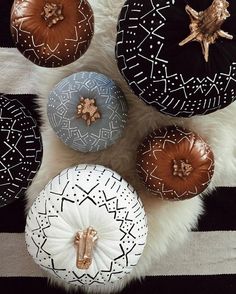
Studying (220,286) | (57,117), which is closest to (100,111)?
(57,117)

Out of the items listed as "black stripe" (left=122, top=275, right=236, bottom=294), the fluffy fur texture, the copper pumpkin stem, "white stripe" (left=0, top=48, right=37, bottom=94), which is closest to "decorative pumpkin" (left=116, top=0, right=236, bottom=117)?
the copper pumpkin stem

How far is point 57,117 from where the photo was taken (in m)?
0.82

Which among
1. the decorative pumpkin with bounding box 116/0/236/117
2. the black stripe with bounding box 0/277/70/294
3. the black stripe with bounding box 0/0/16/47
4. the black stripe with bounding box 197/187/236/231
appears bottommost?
the black stripe with bounding box 0/277/70/294

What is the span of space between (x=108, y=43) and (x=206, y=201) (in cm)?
32

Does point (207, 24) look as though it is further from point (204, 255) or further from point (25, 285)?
point (25, 285)

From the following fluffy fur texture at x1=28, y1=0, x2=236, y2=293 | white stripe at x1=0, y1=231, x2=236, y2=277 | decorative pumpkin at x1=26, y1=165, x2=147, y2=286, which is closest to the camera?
decorative pumpkin at x1=26, y1=165, x2=147, y2=286

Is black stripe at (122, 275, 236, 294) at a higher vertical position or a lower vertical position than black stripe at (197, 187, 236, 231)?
lower

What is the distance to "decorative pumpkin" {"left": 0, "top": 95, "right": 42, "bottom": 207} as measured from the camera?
0.72m

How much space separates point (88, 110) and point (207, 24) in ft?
0.70

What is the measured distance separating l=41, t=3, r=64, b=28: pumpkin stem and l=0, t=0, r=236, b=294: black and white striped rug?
235 millimetres

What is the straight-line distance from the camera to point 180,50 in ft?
2.29

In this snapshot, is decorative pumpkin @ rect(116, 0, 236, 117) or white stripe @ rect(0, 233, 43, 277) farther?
white stripe @ rect(0, 233, 43, 277)

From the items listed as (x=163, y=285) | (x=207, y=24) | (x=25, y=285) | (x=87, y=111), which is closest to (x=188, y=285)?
(x=163, y=285)

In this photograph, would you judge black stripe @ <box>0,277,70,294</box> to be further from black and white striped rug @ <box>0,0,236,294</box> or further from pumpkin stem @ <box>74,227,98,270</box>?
pumpkin stem @ <box>74,227,98,270</box>
